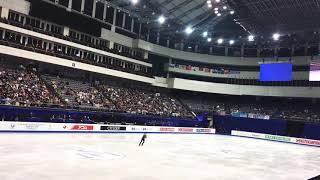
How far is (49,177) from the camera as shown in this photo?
12562mm

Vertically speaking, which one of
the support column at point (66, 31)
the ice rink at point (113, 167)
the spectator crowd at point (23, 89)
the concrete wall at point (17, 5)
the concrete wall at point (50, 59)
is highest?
the concrete wall at point (17, 5)

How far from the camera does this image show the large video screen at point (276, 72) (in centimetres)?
4309

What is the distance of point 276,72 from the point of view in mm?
44000

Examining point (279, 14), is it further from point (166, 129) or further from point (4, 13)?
point (4, 13)

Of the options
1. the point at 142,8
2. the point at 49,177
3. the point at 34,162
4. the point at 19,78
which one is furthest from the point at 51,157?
the point at 142,8

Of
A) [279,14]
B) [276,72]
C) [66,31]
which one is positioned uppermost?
[279,14]

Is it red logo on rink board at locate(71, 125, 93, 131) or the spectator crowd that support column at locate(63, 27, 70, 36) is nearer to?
the spectator crowd

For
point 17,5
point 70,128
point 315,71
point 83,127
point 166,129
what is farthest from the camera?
point 166,129

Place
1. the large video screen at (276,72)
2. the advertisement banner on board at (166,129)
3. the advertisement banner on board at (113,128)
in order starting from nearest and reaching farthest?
the advertisement banner on board at (113,128) → the large video screen at (276,72) → the advertisement banner on board at (166,129)

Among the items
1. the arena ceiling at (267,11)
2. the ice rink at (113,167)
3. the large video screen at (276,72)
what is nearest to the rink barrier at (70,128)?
the ice rink at (113,167)

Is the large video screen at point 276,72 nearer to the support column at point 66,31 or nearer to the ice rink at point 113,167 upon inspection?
the ice rink at point 113,167

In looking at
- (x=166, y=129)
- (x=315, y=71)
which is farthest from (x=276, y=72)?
(x=166, y=129)

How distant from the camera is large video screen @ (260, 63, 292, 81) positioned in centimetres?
4309

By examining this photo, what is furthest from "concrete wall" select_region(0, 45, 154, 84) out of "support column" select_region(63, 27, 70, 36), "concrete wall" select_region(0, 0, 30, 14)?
"concrete wall" select_region(0, 0, 30, 14)
